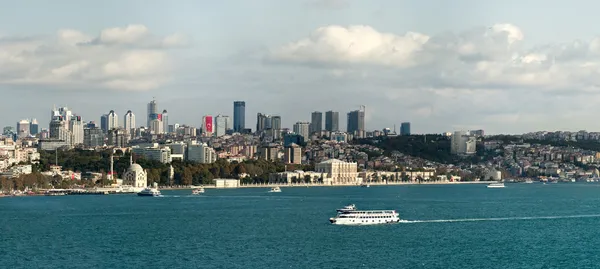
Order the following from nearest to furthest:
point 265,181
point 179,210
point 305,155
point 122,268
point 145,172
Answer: point 122,268 < point 179,210 < point 145,172 < point 265,181 < point 305,155

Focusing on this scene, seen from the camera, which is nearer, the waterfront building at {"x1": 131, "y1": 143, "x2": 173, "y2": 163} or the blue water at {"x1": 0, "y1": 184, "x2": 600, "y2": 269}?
the blue water at {"x1": 0, "y1": 184, "x2": 600, "y2": 269}

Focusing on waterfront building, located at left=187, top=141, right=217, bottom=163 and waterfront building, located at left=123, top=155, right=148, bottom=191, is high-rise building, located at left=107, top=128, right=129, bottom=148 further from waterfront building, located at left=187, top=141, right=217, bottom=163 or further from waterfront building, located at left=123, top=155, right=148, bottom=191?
waterfront building, located at left=123, top=155, right=148, bottom=191

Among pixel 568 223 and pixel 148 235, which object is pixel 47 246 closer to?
pixel 148 235

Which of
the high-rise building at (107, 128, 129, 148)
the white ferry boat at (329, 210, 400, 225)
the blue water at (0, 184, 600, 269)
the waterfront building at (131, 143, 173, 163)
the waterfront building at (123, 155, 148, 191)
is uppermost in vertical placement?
the high-rise building at (107, 128, 129, 148)

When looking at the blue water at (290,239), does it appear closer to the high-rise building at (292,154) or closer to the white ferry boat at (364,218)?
the white ferry boat at (364,218)

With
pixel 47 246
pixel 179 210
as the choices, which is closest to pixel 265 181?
pixel 179 210

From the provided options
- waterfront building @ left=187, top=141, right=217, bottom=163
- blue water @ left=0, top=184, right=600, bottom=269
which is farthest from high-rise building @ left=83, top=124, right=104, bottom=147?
blue water @ left=0, top=184, right=600, bottom=269

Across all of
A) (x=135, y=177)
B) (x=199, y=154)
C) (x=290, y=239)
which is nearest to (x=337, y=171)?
(x=199, y=154)
